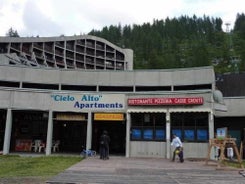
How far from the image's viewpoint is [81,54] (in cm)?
9081

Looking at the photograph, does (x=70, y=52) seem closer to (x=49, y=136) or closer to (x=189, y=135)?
(x=49, y=136)

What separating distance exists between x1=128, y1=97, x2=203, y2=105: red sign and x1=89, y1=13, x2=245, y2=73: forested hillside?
6037cm

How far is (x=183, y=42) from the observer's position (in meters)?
112

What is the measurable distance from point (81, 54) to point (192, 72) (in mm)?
66193

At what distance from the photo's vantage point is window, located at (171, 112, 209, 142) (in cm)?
2182

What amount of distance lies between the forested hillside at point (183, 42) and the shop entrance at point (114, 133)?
187ft

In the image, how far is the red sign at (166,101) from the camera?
2167cm

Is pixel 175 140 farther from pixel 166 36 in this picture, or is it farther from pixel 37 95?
pixel 166 36

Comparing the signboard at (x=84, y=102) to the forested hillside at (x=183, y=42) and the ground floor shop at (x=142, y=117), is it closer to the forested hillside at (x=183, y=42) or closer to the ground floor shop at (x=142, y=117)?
the ground floor shop at (x=142, y=117)

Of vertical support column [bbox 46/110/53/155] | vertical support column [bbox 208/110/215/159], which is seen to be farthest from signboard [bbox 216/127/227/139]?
vertical support column [bbox 46/110/53/155]

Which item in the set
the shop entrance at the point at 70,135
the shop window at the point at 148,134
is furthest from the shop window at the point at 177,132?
the shop entrance at the point at 70,135

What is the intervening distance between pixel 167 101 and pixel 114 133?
6924 mm

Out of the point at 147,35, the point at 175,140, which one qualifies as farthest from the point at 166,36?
the point at 175,140

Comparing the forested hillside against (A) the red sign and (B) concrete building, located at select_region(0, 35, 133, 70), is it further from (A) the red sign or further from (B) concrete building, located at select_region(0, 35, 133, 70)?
(A) the red sign
